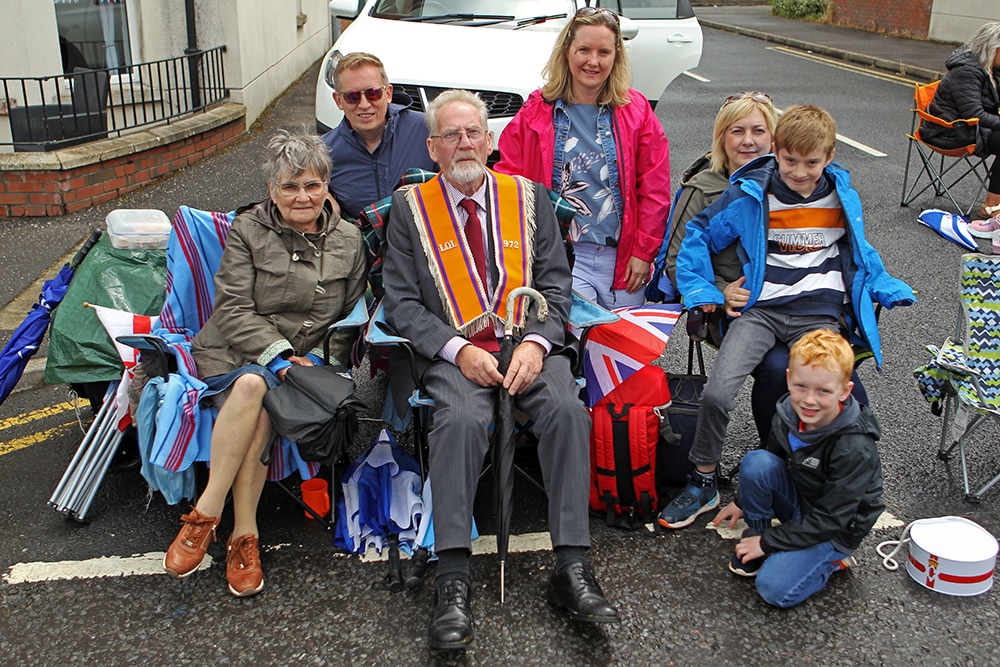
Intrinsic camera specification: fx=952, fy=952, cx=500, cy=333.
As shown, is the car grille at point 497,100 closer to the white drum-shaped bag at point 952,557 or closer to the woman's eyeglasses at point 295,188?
the woman's eyeglasses at point 295,188

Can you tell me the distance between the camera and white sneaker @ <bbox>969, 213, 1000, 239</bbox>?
12.2ft

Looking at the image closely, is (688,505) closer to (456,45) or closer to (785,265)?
(785,265)

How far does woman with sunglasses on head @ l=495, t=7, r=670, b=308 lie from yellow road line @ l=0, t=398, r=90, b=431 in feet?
7.82

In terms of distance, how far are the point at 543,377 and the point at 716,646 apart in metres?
1.10

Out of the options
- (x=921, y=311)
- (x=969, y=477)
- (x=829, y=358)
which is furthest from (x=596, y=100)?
(x=921, y=311)

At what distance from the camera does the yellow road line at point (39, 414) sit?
14.6 ft

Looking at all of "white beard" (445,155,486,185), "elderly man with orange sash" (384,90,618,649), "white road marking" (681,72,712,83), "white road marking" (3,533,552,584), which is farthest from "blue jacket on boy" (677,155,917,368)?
"white road marking" (681,72,712,83)

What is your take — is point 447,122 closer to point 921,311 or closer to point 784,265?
point 784,265

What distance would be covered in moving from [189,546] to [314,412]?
2.06 ft

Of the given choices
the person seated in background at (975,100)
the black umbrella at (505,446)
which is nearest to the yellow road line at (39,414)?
the black umbrella at (505,446)

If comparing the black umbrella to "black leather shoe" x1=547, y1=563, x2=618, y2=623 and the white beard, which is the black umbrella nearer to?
"black leather shoe" x1=547, y1=563, x2=618, y2=623

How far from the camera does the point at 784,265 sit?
384 centimetres

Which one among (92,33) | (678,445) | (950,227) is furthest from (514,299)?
(92,33)

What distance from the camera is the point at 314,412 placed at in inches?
134
